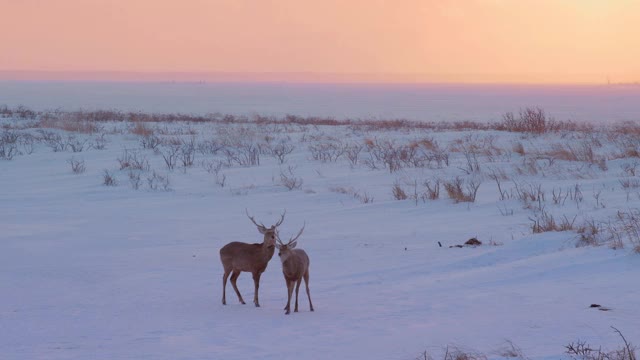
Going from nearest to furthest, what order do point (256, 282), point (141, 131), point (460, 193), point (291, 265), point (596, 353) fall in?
point (596, 353), point (291, 265), point (256, 282), point (460, 193), point (141, 131)

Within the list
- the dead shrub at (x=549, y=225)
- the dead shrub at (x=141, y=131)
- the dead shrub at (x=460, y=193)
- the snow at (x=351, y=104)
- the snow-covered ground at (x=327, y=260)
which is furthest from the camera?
the snow at (x=351, y=104)

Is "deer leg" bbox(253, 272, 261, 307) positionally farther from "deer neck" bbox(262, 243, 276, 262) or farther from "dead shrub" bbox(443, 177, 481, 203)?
"dead shrub" bbox(443, 177, 481, 203)

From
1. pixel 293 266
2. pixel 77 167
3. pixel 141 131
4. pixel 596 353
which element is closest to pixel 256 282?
pixel 293 266

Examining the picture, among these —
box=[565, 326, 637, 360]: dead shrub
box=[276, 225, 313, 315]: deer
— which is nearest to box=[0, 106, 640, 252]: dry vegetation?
box=[565, 326, 637, 360]: dead shrub

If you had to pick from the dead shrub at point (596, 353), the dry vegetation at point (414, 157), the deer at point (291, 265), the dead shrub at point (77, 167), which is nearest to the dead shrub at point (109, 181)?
the dry vegetation at point (414, 157)

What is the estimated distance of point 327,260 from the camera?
9.87 metres

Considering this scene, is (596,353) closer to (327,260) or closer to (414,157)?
(327,260)

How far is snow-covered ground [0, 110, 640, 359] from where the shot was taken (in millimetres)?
6367

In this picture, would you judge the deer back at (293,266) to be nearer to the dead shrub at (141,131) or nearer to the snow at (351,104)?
the dead shrub at (141,131)

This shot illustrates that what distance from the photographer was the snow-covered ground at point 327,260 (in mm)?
6367

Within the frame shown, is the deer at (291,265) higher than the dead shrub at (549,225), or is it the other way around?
the deer at (291,265)

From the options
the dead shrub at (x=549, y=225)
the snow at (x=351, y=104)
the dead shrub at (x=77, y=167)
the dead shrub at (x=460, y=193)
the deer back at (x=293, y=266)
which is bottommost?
the snow at (x=351, y=104)

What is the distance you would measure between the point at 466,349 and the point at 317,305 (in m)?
1.99

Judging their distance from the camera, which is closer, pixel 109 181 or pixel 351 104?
pixel 109 181
